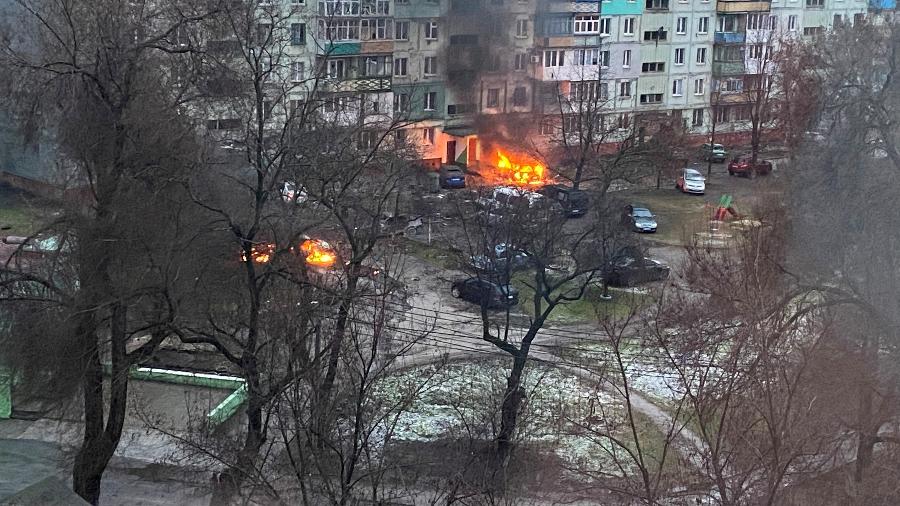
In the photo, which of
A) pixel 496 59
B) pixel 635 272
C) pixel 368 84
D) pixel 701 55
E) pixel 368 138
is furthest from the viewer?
pixel 701 55

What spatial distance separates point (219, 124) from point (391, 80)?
391 inches

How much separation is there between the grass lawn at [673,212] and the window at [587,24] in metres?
3.37

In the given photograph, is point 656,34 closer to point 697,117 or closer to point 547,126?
point 697,117

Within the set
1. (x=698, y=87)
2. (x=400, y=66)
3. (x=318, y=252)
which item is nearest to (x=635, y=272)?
(x=318, y=252)

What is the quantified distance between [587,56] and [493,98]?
2.34 meters

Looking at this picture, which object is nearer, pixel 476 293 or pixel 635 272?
pixel 476 293

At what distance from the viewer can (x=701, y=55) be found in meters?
21.8

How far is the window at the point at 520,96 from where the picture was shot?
18.6 m

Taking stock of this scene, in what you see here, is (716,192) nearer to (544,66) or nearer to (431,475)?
(544,66)

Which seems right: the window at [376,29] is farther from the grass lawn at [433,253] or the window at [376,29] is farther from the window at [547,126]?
the grass lawn at [433,253]

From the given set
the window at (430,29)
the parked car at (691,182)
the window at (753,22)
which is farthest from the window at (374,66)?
the window at (753,22)

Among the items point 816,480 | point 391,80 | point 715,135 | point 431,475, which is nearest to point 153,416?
point 431,475

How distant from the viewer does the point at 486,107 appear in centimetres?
1847

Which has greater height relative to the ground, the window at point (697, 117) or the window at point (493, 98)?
the window at point (493, 98)
